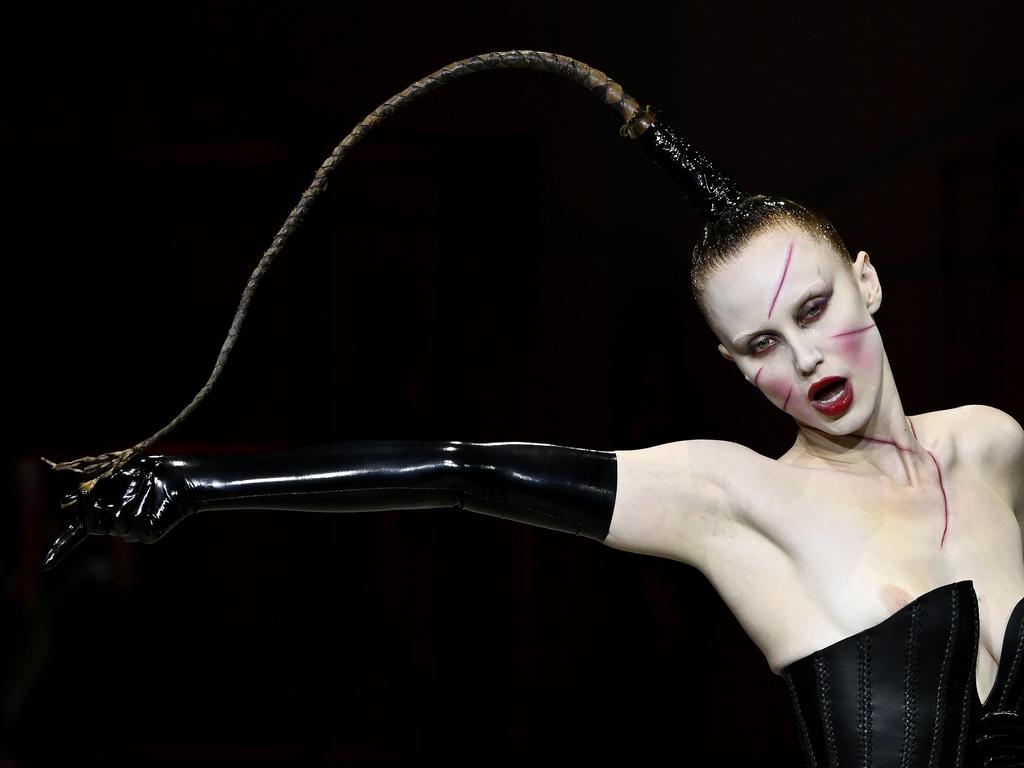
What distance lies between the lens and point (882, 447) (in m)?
1.33

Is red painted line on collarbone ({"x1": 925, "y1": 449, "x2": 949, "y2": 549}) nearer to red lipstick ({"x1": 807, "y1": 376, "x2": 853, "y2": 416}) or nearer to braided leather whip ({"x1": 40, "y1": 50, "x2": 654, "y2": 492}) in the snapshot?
red lipstick ({"x1": 807, "y1": 376, "x2": 853, "y2": 416})

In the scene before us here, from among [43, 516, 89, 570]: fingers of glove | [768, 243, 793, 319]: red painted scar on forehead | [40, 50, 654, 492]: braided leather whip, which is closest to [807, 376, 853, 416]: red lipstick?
[768, 243, 793, 319]: red painted scar on forehead

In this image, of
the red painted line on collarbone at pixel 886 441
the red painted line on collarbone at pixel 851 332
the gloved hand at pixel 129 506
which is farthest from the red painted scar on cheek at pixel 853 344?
the gloved hand at pixel 129 506

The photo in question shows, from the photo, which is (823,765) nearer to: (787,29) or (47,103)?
(787,29)

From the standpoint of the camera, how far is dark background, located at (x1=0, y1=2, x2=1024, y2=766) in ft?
7.71

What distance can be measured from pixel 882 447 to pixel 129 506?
843mm

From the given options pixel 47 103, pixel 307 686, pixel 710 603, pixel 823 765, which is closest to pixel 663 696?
pixel 710 603

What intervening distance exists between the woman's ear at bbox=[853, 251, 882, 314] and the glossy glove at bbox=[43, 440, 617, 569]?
14.0 inches

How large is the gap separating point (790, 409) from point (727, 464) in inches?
3.8

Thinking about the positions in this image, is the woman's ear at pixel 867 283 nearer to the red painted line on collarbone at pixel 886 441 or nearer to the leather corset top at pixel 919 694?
the red painted line on collarbone at pixel 886 441

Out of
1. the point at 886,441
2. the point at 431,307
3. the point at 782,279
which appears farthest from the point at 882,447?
the point at 431,307

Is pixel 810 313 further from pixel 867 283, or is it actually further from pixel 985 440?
pixel 985 440

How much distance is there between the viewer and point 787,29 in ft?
7.76

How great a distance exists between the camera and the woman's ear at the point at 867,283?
1.33 metres
